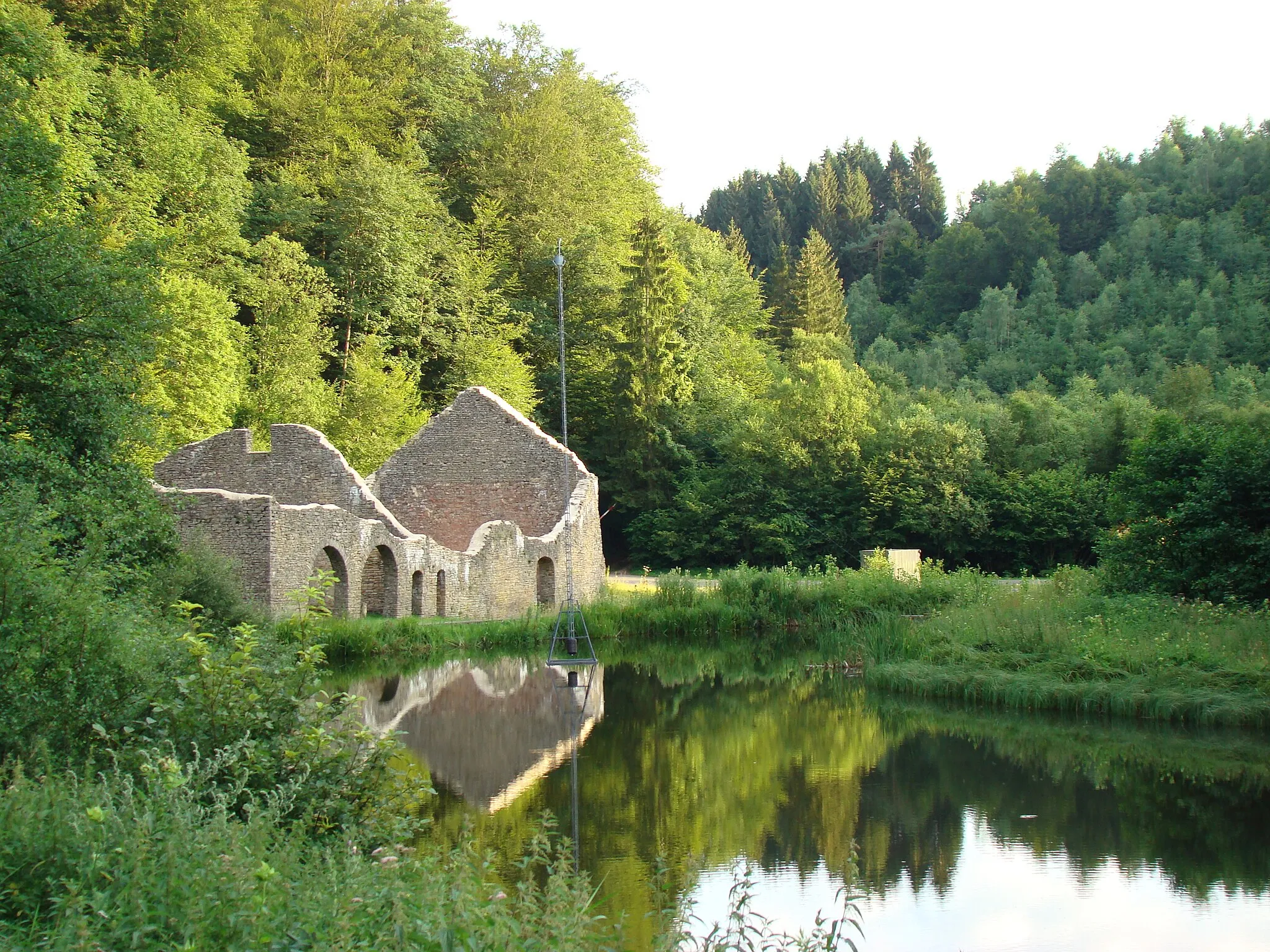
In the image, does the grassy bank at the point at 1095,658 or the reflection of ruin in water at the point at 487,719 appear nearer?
the reflection of ruin in water at the point at 487,719

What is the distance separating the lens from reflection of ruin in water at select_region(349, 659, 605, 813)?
1184 cm

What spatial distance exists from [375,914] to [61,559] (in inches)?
211

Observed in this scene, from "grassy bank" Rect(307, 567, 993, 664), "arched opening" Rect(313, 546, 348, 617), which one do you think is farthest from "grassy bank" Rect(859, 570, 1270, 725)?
"arched opening" Rect(313, 546, 348, 617)

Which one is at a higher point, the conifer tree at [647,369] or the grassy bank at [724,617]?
the conifer tree at [647,369]

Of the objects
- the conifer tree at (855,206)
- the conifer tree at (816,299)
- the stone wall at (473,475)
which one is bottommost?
the stone wall at (473,475)

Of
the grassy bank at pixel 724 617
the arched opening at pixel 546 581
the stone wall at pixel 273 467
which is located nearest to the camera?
the grassy bank at pixel 724 617

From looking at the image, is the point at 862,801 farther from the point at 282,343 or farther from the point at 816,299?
the point at 816,299

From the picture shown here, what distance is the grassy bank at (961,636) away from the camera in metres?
14.7

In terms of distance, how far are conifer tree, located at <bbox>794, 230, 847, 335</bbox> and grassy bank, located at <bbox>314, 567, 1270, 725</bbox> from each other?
111 feet

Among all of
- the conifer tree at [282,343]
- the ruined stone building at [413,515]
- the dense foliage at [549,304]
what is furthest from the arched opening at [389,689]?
the conifer tree at [282,343]

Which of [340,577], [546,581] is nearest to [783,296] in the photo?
[546,581]

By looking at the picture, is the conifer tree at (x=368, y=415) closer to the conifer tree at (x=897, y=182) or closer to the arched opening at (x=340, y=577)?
the arched opening at (x=340, y=577)

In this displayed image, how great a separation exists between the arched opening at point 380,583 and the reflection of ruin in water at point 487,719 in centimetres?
564

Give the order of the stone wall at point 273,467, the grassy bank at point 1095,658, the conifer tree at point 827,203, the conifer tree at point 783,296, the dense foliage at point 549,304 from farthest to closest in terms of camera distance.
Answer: the conifer tree at point 827,203 < the conifer tree at point 783,296 < the dense foliage at point 549,304 < the stone wall at point 273,467 < the grassy bank at point 1095,658
